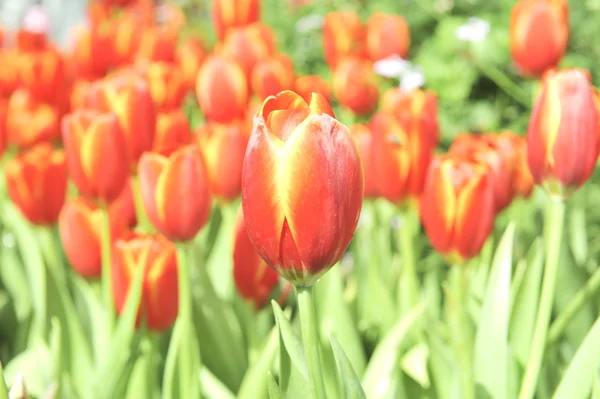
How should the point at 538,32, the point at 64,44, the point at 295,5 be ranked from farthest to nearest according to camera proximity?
1. the point at 64,44
2. the point at 295,5
3. the point at 538,32

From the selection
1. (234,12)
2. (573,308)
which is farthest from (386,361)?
(234,12)

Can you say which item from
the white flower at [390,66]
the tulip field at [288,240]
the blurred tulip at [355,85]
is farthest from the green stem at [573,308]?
the white flower at [390,66]

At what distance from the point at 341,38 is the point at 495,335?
1.35 m

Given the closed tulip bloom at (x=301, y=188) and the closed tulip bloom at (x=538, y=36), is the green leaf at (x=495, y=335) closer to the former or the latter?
the closed tulip bloom at (x=301, y=188)

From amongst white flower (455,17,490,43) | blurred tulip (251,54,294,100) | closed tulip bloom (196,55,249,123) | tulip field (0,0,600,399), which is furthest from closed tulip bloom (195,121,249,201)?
white flower (455,17,490,43)

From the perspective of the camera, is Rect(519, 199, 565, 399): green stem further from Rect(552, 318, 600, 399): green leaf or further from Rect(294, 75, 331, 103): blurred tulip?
Rect(294, 75, 331, 103): blurred tulip

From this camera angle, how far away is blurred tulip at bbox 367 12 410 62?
2.13 metres

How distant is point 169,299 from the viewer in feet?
3.88

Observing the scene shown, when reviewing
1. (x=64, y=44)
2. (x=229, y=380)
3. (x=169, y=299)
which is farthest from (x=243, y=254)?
(x=64, y=44)

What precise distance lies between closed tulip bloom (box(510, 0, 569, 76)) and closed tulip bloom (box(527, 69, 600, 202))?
2.40 ft

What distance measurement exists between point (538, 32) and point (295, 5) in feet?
7.07

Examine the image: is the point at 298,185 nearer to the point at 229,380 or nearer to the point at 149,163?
the point at 149,163

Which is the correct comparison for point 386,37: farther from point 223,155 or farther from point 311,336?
point 311,336

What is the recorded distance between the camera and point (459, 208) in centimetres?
115
